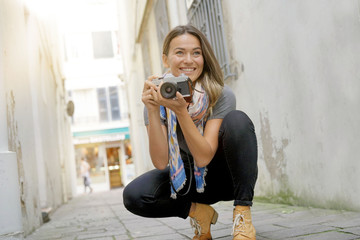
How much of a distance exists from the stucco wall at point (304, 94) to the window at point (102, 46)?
1772cm

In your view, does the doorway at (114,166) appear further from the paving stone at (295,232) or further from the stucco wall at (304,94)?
the paving stone at (295,232)

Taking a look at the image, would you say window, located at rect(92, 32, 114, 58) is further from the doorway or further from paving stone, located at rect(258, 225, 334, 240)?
paving stone, located at rect(258, 225, 334, 240)

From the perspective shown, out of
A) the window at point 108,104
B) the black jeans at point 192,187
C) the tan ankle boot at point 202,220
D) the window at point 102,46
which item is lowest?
the tan ankle boot at point 202,220

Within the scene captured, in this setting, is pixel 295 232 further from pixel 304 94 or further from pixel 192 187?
pixel 304 94

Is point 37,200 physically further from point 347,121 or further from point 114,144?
point 114,144

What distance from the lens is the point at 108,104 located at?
2139 cm

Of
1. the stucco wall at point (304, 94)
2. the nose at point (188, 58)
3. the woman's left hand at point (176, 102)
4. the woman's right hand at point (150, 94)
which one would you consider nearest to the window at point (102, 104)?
the stucco wall at point (304, 94)

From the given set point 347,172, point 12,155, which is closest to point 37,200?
point 12,155

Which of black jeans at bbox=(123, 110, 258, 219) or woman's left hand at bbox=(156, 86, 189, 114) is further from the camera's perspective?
black jeans at bbox=(123, 110, 258, 219)

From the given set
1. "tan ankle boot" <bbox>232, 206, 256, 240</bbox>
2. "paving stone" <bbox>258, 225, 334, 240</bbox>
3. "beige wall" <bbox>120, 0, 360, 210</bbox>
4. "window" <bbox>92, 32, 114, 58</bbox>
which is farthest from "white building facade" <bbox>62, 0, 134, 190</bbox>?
"tan ankle boot" <bbox>232, 206, 256, 240</bbox>

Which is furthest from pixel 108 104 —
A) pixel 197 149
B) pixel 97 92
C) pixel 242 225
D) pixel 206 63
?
pixel 242 225

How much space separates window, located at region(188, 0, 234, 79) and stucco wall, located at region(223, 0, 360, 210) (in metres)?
0.36

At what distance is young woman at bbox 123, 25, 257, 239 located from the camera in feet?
6.27

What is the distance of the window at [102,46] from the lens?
69.3ft
